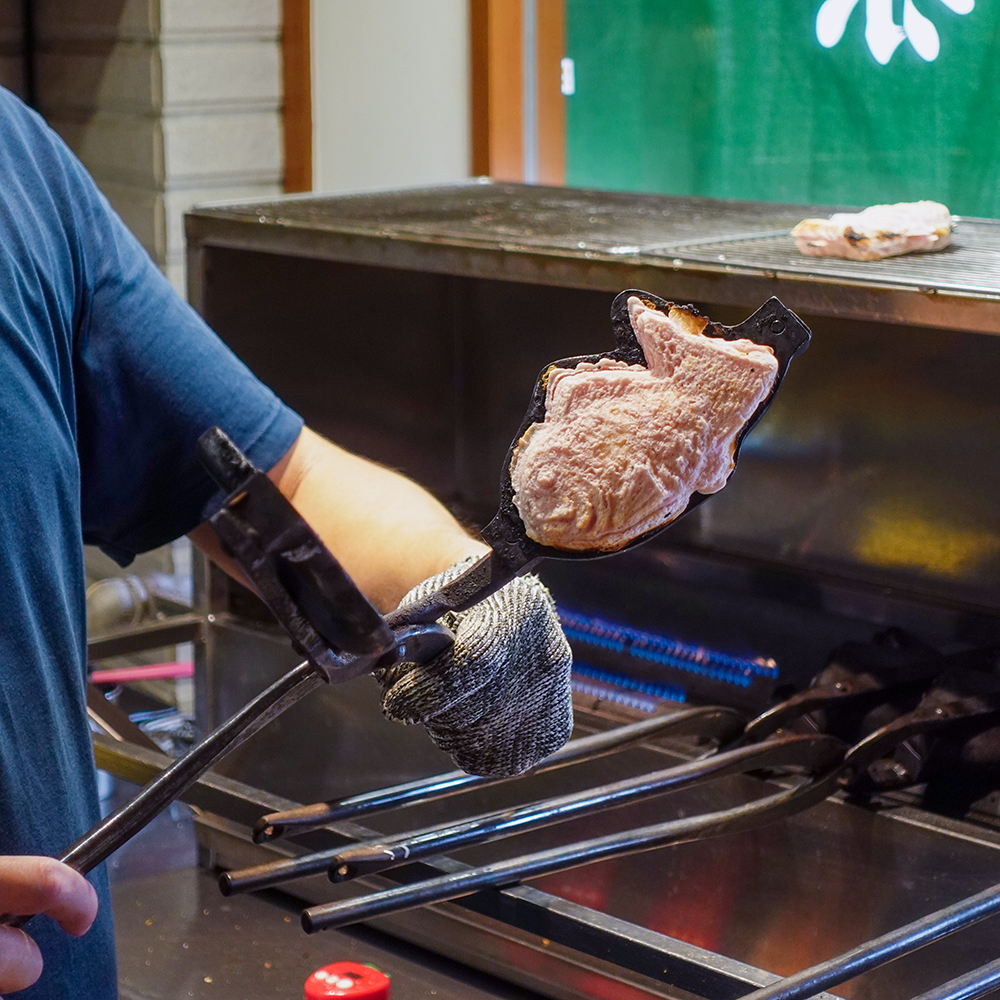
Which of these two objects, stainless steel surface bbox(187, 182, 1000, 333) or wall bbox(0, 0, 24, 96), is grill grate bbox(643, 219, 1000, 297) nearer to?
stainless steel surface bbox(187, 182, 1000, 333)

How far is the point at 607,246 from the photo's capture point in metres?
1.25

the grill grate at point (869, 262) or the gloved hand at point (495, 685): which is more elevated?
the grill grate at point (869, 262)

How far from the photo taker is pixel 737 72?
212 centimetres

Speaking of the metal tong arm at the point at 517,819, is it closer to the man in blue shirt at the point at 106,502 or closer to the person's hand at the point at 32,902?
the man in blue shirt at the point at 106,502

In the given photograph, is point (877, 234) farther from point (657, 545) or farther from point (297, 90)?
point (297, 90)

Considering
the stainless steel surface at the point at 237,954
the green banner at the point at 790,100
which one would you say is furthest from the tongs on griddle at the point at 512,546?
the green banner at the point at 790,100

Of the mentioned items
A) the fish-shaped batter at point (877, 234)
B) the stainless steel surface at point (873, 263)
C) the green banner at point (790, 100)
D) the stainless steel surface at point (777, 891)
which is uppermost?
the green banner at point (790, 100)

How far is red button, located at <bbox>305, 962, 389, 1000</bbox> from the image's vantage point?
3.37 feet

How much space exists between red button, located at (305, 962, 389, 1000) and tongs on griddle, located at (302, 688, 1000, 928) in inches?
3.7

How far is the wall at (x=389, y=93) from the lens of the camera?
2.50m

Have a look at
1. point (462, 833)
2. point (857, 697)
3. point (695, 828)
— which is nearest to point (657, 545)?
point (857, 697)

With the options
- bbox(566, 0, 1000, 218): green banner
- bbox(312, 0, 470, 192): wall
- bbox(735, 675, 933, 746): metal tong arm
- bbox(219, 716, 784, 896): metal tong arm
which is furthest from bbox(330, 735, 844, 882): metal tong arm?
bbox(312, 0, 470, 192): wall

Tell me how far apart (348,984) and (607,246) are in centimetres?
68

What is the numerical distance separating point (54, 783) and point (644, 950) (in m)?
0.43
